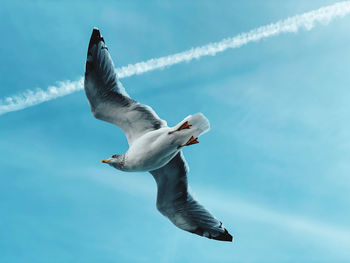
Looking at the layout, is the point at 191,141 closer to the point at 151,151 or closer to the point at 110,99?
the point at 151,151

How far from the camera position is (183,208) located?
11.4 m

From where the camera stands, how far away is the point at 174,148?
9.79 m

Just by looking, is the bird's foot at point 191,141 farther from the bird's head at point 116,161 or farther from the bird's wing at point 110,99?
the bird's head at point 116,161

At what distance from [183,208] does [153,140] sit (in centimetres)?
277

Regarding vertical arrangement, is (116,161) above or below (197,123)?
below

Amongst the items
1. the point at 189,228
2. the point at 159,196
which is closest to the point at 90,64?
the point at 159,196

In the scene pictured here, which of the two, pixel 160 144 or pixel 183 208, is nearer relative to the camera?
pixel 160 144

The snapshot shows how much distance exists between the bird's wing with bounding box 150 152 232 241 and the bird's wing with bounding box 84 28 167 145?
62.0 inches

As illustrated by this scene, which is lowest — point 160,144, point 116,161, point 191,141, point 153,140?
point 116,161

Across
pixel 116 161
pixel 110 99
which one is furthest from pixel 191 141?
pixel 110 99

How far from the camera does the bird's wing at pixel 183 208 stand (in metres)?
11.2

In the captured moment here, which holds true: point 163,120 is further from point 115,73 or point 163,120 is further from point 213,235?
point 213,235

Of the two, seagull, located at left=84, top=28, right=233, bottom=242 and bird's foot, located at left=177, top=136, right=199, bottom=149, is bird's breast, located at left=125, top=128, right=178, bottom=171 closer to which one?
seagull, located at left=84, top=28, right=233, bottom=242

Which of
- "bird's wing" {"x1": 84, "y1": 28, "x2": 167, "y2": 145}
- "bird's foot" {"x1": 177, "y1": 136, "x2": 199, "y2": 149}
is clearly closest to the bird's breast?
"bird's foot" {"x1": 177, "y1": 136, "x2": 199, "y2": 149}
